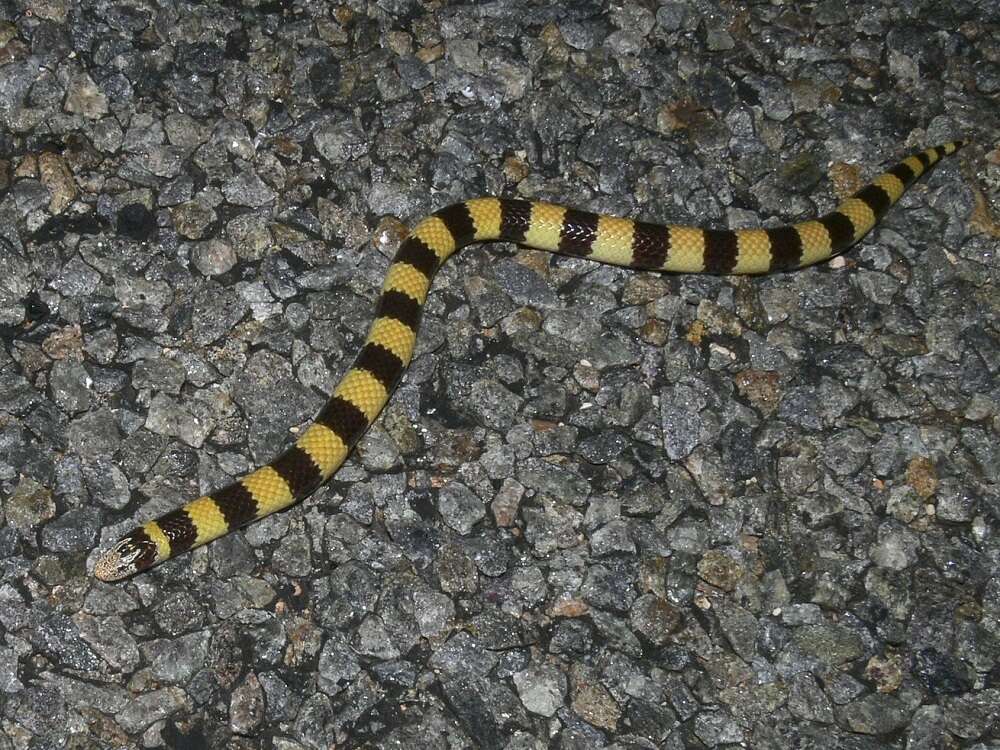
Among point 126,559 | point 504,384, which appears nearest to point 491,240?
point 504,384

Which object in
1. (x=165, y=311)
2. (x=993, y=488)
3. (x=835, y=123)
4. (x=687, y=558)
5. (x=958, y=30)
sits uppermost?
(x=958, y=30)

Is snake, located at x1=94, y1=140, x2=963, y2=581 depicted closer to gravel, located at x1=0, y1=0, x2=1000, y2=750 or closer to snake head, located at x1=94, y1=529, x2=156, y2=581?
gravel, located at x1=0, y1=0, x2=1000, y2=750

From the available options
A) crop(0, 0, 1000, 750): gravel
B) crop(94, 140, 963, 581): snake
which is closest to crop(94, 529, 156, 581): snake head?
crop(0, 0, 1000, 750): gravel

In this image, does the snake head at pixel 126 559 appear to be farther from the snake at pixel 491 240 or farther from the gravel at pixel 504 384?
the snake at pixel 491 240

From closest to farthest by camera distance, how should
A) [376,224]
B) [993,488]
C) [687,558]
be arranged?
[687,558]
[993,488]
[376,224]

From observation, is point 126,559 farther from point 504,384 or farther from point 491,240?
point 491,240

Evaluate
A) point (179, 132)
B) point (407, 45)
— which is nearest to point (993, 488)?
point (407, 45)

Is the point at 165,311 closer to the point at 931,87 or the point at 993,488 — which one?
the point at 993,488
